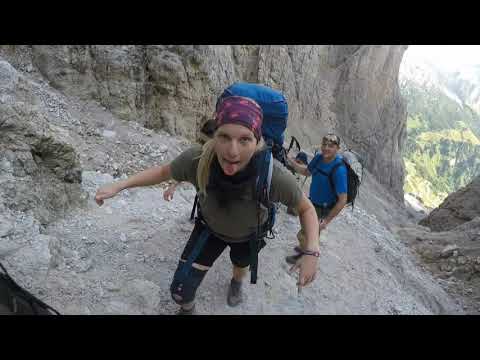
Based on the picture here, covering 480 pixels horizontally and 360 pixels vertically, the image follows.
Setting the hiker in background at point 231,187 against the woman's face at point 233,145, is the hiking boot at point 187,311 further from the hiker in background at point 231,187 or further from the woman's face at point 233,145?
the woman's face at point 233,145

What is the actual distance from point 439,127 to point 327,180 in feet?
362

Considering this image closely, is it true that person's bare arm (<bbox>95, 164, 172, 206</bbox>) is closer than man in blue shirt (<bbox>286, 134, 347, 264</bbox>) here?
Yes

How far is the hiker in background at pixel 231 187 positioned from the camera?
6.15ft

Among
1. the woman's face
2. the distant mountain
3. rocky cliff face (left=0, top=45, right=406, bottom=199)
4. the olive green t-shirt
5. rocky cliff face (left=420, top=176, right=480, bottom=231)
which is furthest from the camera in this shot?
the distant mountain

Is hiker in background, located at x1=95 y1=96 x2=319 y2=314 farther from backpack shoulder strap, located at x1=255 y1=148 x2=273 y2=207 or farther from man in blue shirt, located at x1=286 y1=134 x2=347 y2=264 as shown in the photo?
man in blue shirt, located at x1=286 y1=134 x2=347 y2=264

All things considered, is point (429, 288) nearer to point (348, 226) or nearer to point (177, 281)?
point (348, 226)

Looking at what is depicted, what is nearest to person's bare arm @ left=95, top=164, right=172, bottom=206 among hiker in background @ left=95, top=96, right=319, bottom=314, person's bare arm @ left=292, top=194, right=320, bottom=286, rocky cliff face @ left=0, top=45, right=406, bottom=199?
hiker in background @ left=95, top=96, right=319, bottom=314

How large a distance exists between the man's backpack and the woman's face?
1123 mm

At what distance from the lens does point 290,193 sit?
2.09 meters

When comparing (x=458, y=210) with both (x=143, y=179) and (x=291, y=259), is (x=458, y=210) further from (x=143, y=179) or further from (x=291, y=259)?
(x=143, y=179)

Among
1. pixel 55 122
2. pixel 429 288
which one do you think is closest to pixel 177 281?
pixel 55 122

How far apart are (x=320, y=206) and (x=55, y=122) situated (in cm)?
396

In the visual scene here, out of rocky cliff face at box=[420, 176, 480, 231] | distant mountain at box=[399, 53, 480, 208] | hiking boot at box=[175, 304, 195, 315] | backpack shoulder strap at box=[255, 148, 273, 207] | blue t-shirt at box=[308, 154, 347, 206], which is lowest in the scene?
distant mountain at box=[399, 53, 480, 208]

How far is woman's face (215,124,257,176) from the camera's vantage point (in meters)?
1.84
